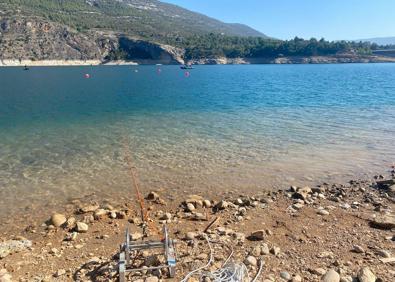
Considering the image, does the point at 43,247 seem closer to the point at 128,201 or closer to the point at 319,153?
the point at 128,201

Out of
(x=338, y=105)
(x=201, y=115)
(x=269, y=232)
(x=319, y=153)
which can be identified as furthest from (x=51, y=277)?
(x=338, y=105)

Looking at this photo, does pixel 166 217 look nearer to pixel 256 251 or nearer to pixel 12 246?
pixel 256 251

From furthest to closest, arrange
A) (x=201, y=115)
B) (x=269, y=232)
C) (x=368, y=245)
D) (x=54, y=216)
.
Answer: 1. (x=201, y=115)
2. (x=54, y=216)
3. (x=269, y=232)
4. (x=368, y=245)

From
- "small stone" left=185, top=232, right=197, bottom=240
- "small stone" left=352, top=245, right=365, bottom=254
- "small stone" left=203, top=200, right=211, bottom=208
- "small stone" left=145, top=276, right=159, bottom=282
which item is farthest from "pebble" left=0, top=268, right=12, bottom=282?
"small stone" left=352, top=245, right=365, bottom=254

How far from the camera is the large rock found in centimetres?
699

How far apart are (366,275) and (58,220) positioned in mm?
8073

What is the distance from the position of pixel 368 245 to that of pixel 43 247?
787 cm

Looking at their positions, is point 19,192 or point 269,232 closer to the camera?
point 269,232

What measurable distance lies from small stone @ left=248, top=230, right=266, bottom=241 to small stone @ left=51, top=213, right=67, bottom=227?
211 inches

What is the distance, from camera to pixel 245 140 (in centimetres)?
2152

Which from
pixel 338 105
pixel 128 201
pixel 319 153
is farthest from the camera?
pixel 338 105

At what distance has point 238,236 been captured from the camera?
9109 mm

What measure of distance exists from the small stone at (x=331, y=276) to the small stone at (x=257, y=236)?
2.00m

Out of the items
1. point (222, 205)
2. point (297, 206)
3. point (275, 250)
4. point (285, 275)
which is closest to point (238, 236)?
point (275, 250)
